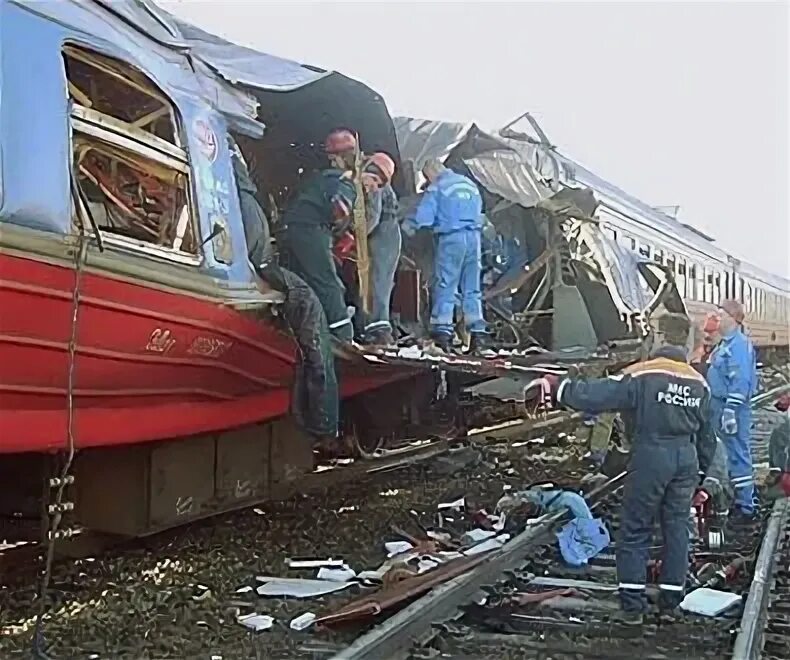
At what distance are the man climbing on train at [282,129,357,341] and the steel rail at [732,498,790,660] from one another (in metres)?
2.55

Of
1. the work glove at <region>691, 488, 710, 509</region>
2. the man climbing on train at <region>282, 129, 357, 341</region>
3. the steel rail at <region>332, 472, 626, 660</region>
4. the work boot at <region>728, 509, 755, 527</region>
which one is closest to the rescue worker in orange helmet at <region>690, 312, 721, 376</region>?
the work glove at <region>691, 488, 710, 509</region>

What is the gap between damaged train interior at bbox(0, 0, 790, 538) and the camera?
3.97 metres

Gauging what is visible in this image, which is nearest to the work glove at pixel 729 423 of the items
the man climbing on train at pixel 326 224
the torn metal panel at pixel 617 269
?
the man climbing on train at pixel 326 224

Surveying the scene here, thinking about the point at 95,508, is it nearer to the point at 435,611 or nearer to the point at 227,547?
the point at 227,547

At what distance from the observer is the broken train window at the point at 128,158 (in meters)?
4.29

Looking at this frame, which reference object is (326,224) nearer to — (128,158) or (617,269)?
(128,158)

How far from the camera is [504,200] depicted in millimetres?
8625

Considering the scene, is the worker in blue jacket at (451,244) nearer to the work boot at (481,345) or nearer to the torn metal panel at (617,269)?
the work boot at (481,345)

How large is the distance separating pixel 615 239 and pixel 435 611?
7091 mm

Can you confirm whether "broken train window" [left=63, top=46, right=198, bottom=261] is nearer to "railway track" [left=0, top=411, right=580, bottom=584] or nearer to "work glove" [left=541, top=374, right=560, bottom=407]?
"railway track" [left=0, top=411, right=580, bottom=584]

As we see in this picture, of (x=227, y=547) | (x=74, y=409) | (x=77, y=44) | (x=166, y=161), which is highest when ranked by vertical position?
(x=77, y=44)

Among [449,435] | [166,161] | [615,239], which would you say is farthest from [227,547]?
[615,239]

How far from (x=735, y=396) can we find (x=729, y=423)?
194 millimetres

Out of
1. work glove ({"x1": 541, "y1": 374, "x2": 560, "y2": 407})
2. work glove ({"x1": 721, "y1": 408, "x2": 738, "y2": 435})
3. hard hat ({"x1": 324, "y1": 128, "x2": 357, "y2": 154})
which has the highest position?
hard hat ({"x1": 324, "y1": 128, "x2": 357, "y2": 154})
